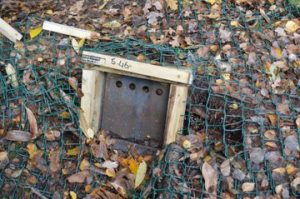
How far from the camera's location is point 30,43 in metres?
4.15

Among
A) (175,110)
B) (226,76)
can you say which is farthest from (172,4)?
(175,110)

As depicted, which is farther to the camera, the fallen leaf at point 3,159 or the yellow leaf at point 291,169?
the fallen leaf at point 3,159

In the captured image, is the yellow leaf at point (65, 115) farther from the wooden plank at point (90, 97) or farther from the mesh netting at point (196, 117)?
the wooden plank at point (90, 97)

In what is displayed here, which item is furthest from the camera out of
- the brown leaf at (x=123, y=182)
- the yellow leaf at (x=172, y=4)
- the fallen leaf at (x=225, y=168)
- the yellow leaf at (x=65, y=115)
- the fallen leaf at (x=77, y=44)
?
the yellow leaf at (x=172, y=4)

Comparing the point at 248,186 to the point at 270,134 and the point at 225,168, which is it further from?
the point at 270,134

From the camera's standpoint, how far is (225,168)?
3316mm

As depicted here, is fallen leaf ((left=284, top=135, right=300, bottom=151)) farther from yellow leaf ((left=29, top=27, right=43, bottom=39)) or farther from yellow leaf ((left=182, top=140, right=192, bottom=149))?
yellow leaf ((left=29, top=27, right=43, bottom=39))

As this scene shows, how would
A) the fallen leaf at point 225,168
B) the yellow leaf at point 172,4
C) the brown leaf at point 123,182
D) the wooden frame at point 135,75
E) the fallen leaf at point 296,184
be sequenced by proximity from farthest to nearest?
the yellow leaf at point 172,4 < the wooden frame at point 135,75 < the brown leaf at point 123,182 < the fallen leaf at point 225,168 < the fallen leaf at point 296,184

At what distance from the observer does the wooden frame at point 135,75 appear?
352 centimetres

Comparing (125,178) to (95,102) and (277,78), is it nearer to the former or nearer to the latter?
(95,102)

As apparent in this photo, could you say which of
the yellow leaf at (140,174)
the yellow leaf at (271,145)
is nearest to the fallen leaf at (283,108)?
the yellow leaf at (271,145)

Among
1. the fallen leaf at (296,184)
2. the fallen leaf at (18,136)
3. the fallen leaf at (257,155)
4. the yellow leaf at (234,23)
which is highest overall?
the yellow leaf at (234,23)

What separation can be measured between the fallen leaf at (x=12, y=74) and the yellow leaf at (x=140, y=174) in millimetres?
1498

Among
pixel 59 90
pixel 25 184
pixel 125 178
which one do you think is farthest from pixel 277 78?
pixel 25 184
